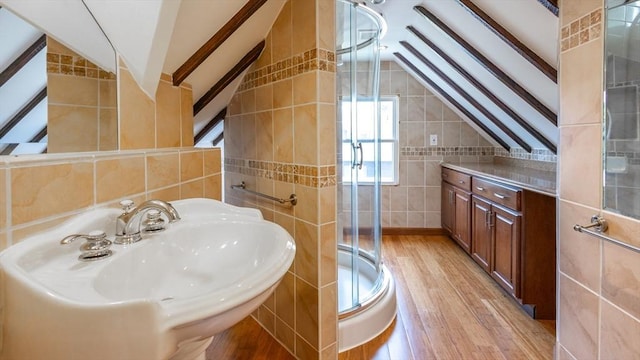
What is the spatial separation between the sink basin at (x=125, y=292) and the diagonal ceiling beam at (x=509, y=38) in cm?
203

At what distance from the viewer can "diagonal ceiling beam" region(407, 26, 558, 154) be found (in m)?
2.85

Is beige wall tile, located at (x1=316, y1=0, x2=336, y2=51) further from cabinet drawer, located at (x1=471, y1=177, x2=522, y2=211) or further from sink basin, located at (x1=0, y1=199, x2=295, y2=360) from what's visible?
cabinet drawer, located at (x1=471, y1=177, x2=522, y2=211)

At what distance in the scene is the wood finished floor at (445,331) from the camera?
177 centimetres

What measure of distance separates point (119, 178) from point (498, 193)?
98.3 inches

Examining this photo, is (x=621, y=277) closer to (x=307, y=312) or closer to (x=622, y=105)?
(x=622, y=105)

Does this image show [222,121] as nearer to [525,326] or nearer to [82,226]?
[82,226]

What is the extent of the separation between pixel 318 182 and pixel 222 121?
138cm

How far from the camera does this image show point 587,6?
3.66ft

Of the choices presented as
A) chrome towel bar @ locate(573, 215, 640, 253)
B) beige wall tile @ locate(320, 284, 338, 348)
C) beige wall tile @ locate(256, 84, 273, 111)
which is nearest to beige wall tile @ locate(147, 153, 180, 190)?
beige wall tile @ locate(256, 84, 273, 111)

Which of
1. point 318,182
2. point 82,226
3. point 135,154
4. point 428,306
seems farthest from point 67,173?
point 428,306

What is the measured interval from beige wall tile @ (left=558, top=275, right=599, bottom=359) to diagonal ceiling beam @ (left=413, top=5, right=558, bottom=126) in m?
1.68

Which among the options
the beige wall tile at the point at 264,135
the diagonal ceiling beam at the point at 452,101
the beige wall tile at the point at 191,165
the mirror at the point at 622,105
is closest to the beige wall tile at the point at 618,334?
the mirror at the point at 622,105

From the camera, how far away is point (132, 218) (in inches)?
36.0

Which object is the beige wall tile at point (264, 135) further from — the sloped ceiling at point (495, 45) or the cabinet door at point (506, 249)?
the cabinet door at point (506, 249)
